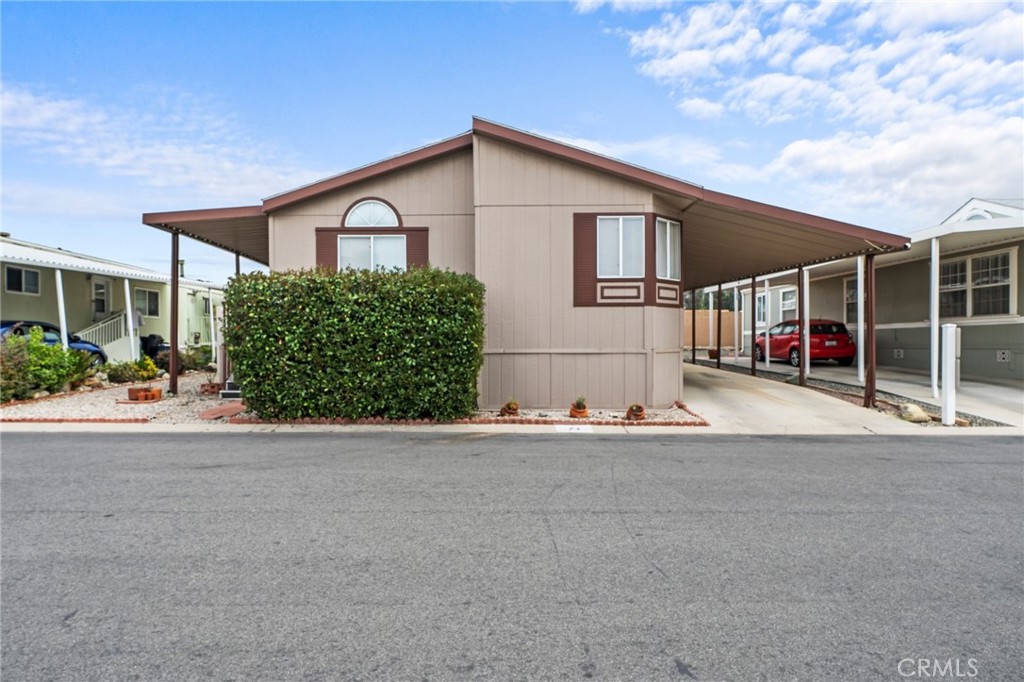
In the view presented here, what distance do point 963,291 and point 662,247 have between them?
973 cm

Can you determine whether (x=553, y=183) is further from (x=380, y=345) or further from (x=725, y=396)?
(x=725, y=396)

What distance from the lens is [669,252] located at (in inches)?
434

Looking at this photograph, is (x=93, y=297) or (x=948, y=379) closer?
(x=948, y=379)

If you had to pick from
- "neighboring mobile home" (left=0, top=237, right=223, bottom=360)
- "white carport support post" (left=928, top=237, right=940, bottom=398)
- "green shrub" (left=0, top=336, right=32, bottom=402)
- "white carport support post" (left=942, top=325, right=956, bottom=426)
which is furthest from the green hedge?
"white carport support post" (left=928, top=237, right=940, bottom=398)

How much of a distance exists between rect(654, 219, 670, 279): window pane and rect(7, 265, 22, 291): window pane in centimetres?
1677

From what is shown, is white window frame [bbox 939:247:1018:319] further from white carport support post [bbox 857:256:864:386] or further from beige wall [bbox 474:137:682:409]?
beige wall [bbox 474:137:682:409]

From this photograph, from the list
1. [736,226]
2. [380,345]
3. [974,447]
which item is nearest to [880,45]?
[736,226]

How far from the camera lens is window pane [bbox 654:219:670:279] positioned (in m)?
10.8

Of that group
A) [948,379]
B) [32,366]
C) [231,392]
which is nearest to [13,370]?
Answer: [32,366]

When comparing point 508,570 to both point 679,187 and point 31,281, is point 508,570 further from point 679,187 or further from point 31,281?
point 31,281

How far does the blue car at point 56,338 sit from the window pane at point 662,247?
13.4m

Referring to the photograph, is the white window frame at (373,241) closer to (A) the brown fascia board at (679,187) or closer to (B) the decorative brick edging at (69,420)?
(A) the brown fascia board at (679,187)

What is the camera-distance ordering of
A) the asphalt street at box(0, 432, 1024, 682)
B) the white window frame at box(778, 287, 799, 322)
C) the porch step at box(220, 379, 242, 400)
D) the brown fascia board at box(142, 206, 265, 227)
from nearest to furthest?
1. the asphalt street at box(0, 432, 1024, 682)
2. the brown fascia board at box(142, 206, 265, 227)
3. the porch step at box(220, 379, 242, 400)
4. the white window frame at box(778, 287, 799, 322)

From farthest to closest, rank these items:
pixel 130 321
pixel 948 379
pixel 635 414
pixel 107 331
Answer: pixel 107 331 → pixel 130 321 → pixel 635 414 → pixel 948 379
